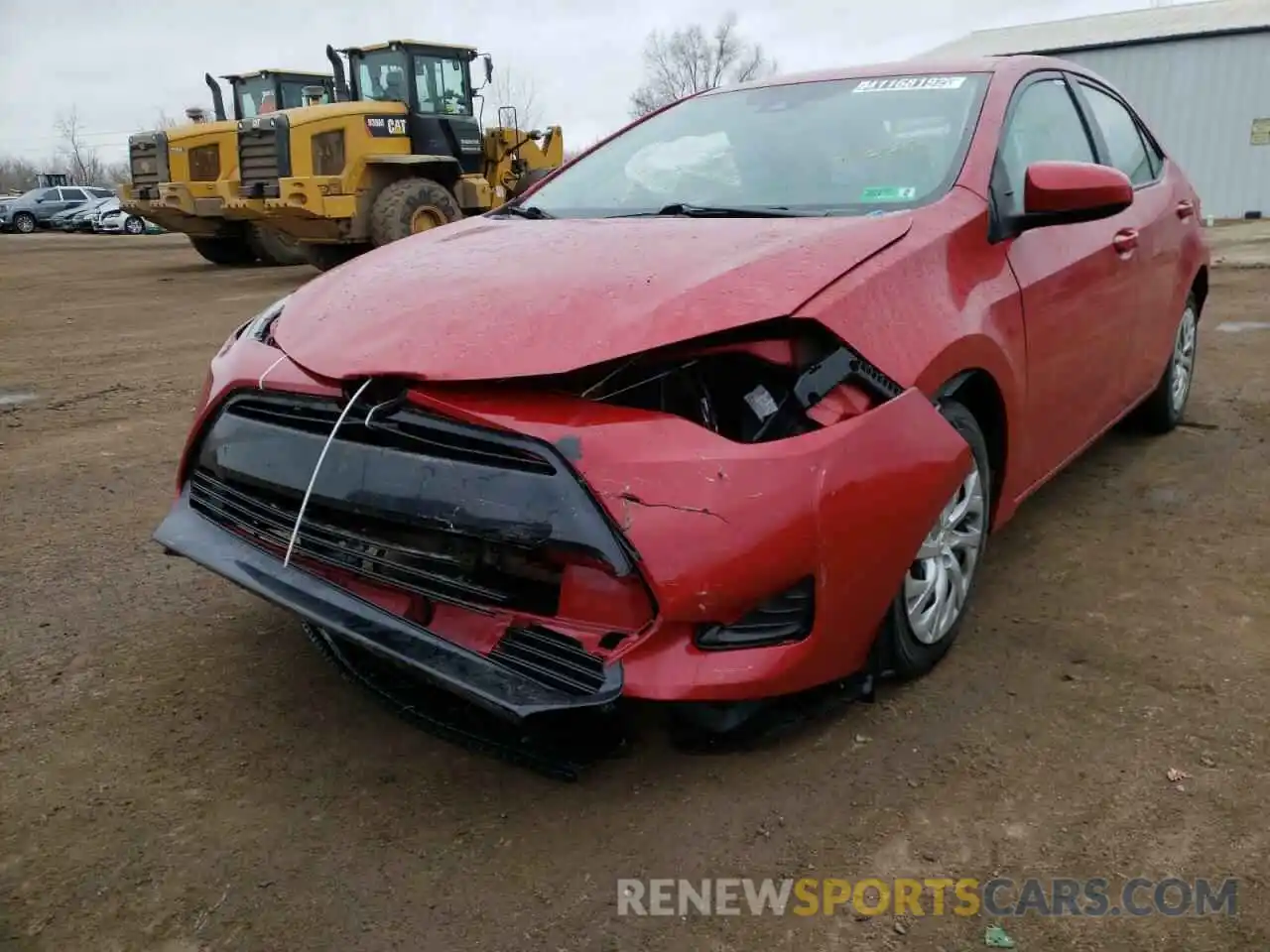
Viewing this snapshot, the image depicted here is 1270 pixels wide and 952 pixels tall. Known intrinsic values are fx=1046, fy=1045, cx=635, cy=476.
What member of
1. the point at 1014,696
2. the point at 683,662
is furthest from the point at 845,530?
the point at 1014,696

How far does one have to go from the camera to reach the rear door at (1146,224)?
365cm

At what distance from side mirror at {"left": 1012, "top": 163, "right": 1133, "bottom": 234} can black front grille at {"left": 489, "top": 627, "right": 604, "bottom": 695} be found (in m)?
1.66

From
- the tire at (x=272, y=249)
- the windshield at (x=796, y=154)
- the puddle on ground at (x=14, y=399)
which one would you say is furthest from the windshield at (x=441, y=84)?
the windshield at (x=796, y=154)

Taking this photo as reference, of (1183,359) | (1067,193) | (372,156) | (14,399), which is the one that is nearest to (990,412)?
(1067,193)

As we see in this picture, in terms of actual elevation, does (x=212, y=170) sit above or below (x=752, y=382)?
above

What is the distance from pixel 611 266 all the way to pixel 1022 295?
1.14 meters

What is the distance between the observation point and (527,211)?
3.34 meters

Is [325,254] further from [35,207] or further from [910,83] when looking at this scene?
[35,207]

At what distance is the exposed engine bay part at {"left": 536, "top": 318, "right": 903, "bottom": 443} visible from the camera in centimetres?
206

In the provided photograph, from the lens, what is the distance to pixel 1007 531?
357cm

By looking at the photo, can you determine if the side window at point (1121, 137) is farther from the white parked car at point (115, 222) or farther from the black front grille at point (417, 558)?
the white parked car at point (115, 222)

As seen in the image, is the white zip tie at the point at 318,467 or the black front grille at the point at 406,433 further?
the white zip tie at the point at 318,467

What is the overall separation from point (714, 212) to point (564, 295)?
0.77 m

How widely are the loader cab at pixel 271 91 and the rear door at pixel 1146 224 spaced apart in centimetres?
1258
